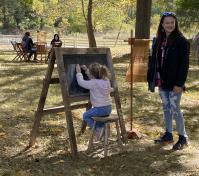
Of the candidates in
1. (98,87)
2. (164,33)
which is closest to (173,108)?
(164,33)

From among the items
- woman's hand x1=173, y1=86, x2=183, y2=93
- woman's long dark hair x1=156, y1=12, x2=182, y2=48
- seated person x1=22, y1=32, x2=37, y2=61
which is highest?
woman's long dark hair x1=156, y1=12, x2=182, y2=48

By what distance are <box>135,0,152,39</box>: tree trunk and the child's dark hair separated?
46.1ft

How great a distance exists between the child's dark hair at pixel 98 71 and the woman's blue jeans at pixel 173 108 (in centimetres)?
104

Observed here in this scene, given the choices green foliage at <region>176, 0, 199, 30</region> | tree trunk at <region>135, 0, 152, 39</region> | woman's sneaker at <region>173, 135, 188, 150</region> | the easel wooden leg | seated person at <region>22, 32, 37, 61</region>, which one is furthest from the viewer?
green foliage at <region>176, 0, 199, 30</region>

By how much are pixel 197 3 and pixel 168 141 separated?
21154 mm

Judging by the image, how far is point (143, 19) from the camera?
813 inches

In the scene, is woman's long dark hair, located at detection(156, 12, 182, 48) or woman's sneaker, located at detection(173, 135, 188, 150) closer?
woman's long dark hair, located at detection(156, 12, 182, 48)

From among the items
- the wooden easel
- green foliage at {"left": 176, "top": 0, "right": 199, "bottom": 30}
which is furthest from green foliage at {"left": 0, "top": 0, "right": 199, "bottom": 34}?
the wooden easel

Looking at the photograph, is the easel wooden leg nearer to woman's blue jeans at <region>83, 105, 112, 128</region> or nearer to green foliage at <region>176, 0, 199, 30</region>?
woman's blue jeans at <region>83, 105, 112, 128</region>

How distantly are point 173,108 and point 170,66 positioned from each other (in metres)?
0.66

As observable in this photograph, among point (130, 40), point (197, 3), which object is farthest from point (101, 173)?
point (197, 3)

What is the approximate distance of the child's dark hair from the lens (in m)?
6.64

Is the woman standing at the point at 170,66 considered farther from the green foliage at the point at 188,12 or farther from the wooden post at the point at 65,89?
the green foliage at the point at 188,12

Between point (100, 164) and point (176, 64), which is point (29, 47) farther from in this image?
point (100, 164)
